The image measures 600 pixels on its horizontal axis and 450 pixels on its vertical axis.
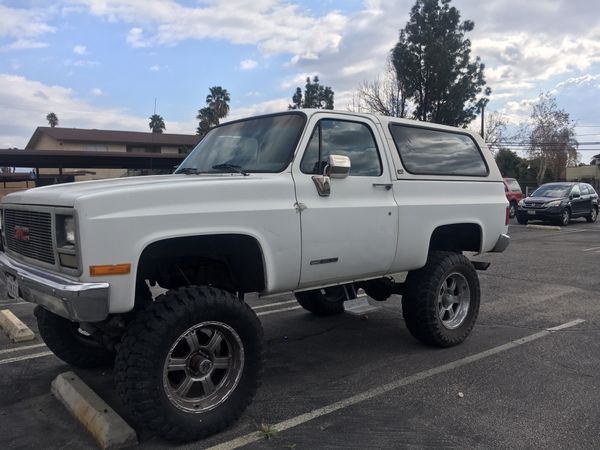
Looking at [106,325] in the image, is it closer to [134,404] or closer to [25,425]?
[134,404]

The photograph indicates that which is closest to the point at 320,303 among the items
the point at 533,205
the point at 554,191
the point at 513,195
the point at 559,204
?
the point at 533,205

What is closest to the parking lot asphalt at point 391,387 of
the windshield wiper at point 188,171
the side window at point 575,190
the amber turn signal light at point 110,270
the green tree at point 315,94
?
the amber turn signal light at point 110,270

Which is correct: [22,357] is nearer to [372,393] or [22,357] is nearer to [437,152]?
[372,393]

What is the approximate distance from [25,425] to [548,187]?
21239 mm

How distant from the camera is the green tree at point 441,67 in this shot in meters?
29.3

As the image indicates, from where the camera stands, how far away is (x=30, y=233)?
11.9 feet

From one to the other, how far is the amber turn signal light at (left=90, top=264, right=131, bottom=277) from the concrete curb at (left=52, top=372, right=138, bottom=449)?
3.52 feet

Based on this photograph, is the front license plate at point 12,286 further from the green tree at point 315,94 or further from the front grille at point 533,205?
the green tree at point 315,94

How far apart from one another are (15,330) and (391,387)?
4050 mm

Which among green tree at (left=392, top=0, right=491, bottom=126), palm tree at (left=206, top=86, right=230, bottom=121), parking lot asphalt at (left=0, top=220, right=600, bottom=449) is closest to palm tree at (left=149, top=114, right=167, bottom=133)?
palm tree at (left=206, top=86, right=230, bottom=121)

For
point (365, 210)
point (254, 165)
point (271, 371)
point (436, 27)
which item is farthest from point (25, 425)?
point (436, 27)

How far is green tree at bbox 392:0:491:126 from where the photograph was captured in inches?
1155

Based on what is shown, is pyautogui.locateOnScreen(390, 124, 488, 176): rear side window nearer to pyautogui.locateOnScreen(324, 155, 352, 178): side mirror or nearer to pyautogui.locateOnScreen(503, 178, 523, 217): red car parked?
pyautogui.locateOnScreen(324, 155, 352, 178): side mirror

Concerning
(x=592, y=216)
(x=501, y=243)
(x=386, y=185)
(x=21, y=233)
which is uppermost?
(x=386, y=185)
